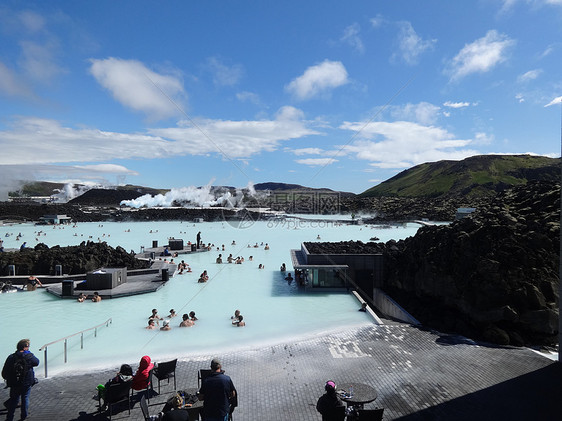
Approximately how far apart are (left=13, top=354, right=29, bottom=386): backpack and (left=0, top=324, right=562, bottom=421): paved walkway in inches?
34.1

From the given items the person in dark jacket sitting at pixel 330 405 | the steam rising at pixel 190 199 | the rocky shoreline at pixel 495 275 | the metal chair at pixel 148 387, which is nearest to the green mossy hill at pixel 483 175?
the steam rising at pixel 190 199

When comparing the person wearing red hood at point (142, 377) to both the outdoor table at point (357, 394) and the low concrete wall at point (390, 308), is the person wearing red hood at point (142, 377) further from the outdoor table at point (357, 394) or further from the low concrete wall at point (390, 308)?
the low concrete wall at point (390, 308)

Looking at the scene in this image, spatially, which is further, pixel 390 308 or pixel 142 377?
pixel 390 308

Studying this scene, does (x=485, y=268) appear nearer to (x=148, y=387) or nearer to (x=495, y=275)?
(x=495, y=275)

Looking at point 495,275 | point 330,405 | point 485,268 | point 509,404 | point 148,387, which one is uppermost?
point 485,268

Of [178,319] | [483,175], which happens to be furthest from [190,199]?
[178,319]

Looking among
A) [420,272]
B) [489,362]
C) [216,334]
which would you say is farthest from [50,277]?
[489,362]

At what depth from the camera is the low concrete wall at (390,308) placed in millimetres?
13979

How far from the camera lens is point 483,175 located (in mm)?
160750

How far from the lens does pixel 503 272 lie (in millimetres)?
12359

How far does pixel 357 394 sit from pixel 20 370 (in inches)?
228

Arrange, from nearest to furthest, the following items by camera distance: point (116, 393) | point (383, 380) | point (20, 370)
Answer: point (20, 370)
point (116, 393)
point (383, 380)

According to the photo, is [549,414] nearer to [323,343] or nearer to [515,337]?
[515,337]

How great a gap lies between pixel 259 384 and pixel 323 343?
9.88 ft
